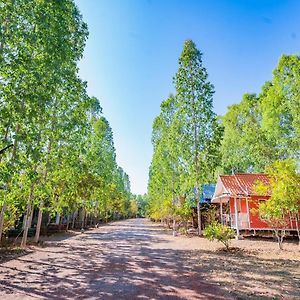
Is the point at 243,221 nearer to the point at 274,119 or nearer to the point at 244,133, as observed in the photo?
the point at 274,119

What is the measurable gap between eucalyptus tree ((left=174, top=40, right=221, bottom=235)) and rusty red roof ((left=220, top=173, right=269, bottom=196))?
1854 mm

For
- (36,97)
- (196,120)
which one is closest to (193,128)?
(196,120)

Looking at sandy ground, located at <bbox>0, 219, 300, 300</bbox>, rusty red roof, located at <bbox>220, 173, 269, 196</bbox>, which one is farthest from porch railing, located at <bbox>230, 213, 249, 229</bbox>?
sandy ground, located at <bbox>0, 219, 300, 300</bbox>

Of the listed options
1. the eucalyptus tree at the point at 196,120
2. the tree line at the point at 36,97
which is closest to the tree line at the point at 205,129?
the eucalyptus tree at the point at 196,120

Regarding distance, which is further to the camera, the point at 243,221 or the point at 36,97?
the point at 243,221

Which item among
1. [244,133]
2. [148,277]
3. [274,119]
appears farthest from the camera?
[244,133]

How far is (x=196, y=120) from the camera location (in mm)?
22281

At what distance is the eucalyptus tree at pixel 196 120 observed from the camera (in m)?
21.8

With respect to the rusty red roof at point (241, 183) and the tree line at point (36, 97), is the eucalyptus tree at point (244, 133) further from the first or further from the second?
the tree line at point (36, 97)

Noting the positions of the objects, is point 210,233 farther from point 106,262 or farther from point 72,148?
point 72,148

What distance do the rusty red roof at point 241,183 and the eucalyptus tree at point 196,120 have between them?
73.0 inches

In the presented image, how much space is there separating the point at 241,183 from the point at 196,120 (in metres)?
6.47

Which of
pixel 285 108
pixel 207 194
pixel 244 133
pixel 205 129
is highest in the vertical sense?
pixel 244 133

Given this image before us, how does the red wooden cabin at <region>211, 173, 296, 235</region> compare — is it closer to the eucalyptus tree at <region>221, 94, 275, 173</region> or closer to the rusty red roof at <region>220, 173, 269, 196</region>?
the rusty red roof at <region>220, 173, 269, 196</region>
